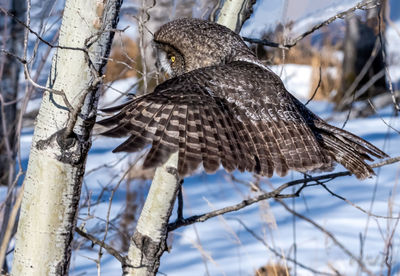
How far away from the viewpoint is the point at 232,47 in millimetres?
2494

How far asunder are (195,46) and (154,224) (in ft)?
3.12

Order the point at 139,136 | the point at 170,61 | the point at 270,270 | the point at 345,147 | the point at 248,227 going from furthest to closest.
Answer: the point at 248,227, the point at 270,270, the point at 170,61, the point at 345,147, the point at 139,136

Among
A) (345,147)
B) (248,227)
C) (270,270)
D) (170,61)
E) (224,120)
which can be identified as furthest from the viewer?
(248,227)

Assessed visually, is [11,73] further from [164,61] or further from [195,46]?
[195,46]

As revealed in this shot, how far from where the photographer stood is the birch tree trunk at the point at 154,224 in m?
2.04

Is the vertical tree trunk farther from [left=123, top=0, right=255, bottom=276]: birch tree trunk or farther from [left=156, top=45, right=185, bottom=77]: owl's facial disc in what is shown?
[left=123, top=0, right=255, bottom=276]: birch tree trunk

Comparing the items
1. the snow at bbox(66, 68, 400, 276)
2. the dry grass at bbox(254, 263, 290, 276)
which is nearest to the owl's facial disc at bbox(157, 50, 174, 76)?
the snow at bbox(66, 68, 400, 276)

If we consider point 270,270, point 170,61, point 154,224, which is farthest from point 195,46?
point 270,270

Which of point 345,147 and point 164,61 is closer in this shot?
point 345,147

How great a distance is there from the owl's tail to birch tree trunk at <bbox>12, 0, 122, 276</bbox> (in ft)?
3.59

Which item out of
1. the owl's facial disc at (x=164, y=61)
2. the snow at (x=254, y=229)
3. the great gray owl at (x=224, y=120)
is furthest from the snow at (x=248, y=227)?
the great gray owl at (x=224, y=120)

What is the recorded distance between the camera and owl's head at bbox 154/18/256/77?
98.0 inches

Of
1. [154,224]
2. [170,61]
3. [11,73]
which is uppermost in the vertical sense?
[11,73]

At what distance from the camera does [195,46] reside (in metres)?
2.67
